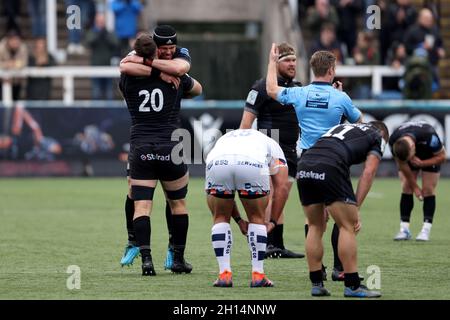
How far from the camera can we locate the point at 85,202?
2088 cm

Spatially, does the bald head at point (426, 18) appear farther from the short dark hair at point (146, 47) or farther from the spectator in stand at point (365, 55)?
the short dark hair at point (146, 47)

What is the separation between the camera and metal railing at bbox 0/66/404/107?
26.9 meters

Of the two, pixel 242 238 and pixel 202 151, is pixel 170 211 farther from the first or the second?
pixel 202 151

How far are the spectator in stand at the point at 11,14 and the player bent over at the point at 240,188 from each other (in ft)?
59.4

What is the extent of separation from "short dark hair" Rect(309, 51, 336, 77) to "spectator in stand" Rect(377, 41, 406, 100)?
16.2 meters

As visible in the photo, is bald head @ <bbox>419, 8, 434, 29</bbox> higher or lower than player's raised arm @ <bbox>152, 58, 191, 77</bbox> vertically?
lower

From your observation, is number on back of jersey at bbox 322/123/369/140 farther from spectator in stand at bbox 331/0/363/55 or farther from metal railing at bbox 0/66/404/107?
spectator in stand at bbox 331/0/363/55

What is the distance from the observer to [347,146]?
10.3 m

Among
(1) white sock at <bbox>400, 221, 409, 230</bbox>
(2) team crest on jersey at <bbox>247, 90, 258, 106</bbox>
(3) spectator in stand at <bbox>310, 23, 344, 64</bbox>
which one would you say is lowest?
(1) white sock at <bbox>400, 221, 409, 230</bbox>

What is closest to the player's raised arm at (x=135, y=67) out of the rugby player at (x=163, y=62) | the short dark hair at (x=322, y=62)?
the rugby player at (x=163, y=62)

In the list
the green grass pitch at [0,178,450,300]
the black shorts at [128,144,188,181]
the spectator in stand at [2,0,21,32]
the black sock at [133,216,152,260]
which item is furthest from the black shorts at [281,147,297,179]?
the spectator in stand at [2,0,21,32]

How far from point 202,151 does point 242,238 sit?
9.53 meters
